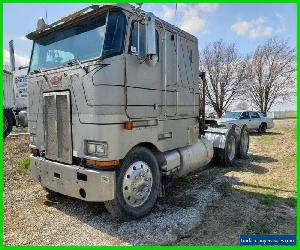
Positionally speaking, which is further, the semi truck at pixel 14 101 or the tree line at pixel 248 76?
the tree line at pixel 248 76

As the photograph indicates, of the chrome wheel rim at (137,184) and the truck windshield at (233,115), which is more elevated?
the truck windshield at (233,115)

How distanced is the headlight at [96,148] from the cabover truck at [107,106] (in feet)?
0.05

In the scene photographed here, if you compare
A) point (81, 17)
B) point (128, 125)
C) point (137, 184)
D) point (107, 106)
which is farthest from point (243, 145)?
point (81, 17)

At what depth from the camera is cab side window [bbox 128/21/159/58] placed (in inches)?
189

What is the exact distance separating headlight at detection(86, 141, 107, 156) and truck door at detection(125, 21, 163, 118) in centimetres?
68

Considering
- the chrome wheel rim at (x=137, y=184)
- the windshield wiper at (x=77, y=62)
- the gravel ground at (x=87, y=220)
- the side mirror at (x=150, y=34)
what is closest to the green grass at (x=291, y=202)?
the gravel ground at (x=87, y=220)

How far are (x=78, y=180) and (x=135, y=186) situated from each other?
956 millimetres

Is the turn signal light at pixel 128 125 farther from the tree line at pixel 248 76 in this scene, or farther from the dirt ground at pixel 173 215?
the tree line at pixel 248 76

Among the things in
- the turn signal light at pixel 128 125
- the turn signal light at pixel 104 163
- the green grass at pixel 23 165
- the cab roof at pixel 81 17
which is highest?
the cab roof at pixel 81 17

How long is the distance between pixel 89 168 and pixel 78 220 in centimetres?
108

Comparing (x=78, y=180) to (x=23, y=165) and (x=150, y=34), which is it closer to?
(x=150, y=34)

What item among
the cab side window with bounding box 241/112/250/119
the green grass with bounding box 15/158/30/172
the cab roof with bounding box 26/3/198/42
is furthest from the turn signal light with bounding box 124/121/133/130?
the cab side window with bounding box 241/112/250/119

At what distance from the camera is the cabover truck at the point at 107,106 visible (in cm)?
448

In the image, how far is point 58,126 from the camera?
5086mm
